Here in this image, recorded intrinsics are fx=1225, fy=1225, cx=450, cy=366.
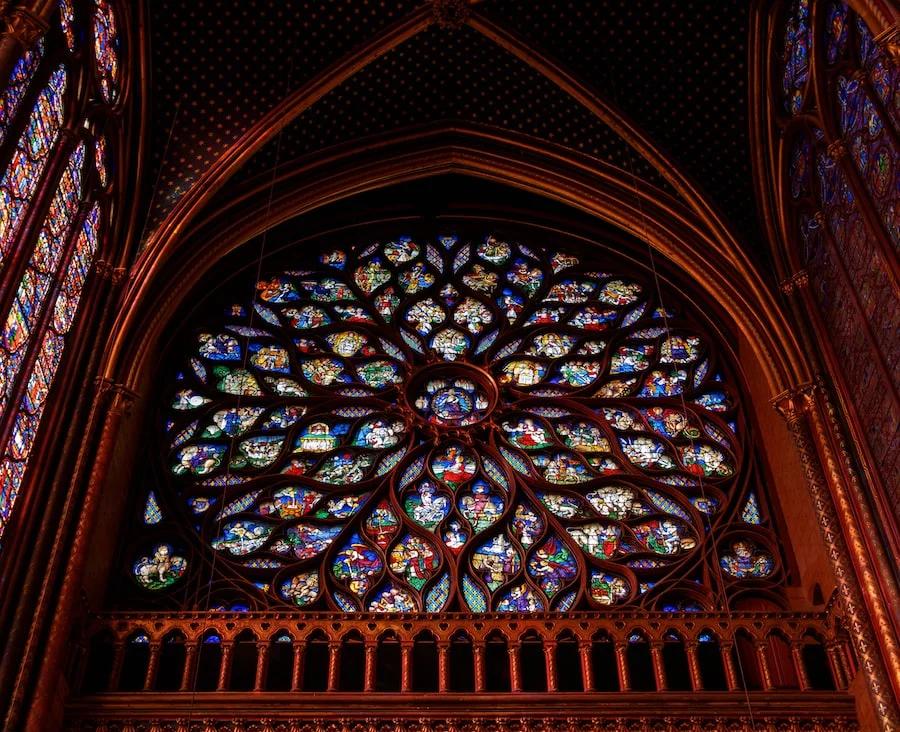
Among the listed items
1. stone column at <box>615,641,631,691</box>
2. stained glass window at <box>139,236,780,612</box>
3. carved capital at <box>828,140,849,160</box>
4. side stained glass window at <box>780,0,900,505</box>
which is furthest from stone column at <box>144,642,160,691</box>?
carved capital at <box>828,140,849,160</box>

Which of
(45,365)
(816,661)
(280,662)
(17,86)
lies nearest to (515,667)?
(280,662)

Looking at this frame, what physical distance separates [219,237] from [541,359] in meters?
3.51

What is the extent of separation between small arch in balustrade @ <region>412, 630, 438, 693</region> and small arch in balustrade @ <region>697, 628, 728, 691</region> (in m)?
2.10

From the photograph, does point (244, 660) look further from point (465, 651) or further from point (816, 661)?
point (816, 661)

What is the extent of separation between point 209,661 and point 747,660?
438 cm

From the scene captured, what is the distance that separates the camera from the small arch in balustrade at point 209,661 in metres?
9.61

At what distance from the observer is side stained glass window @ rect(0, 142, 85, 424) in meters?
8.88

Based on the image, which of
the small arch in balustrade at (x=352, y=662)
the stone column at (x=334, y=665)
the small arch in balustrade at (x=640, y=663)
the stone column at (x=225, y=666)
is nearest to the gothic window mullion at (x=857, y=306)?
the small arch in balustrade at (x=640, y=663)

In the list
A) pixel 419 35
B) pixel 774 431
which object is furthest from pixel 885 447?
pixel 419 35

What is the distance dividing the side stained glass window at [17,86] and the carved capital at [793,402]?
6.66 meters

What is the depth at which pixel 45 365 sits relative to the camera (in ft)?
32.0

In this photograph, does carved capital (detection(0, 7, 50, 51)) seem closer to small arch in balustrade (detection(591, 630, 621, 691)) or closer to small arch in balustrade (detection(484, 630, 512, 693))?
small arch in balustrade (detection(484, 630, 512, 693))

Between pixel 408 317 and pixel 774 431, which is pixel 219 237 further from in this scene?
pixel 774 431

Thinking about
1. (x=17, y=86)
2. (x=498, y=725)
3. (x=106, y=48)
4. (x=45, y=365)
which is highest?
(x=106, y=48)
